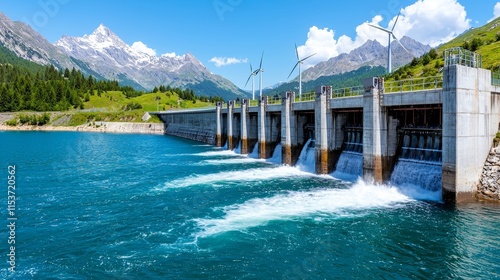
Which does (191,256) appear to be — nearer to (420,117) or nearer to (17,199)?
(17,199)

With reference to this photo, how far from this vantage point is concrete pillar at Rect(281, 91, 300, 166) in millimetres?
56875

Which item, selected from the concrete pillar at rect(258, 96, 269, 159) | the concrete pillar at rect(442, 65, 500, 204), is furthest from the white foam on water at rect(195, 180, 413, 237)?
the concrete pillar at rect(258, 96, 269, 159)

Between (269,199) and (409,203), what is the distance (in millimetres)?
12638

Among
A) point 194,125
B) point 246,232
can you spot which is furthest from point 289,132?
point 194,125

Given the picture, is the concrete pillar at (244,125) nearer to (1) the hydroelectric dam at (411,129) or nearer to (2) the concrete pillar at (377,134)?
(1) the hydroelectric dam at (411,129)

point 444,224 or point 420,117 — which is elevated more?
point 420,117

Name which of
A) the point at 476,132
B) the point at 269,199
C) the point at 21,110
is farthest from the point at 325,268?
the point at 21,110

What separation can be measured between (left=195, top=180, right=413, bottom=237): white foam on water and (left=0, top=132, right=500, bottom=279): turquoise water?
0.32 ft

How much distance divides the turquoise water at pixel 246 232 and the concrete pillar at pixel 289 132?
13.1m

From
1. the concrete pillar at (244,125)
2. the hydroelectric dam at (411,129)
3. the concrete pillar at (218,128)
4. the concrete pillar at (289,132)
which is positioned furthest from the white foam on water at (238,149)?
the concrete pillar at (289,132)

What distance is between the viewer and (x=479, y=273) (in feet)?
64.1

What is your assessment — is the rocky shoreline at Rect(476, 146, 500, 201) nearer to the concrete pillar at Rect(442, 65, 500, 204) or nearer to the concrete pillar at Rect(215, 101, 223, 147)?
the concrete pillar at Rect(442, 65, 500, 204)

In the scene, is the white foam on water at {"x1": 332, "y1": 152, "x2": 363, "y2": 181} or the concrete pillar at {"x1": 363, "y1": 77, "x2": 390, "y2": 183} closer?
the concrete pillar at {"x1": 363, "y1": 77, "x2": 390, "y2": 183}

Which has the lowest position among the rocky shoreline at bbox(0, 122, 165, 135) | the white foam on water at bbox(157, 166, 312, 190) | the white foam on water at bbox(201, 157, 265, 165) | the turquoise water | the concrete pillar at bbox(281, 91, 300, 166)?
the turquoise water
